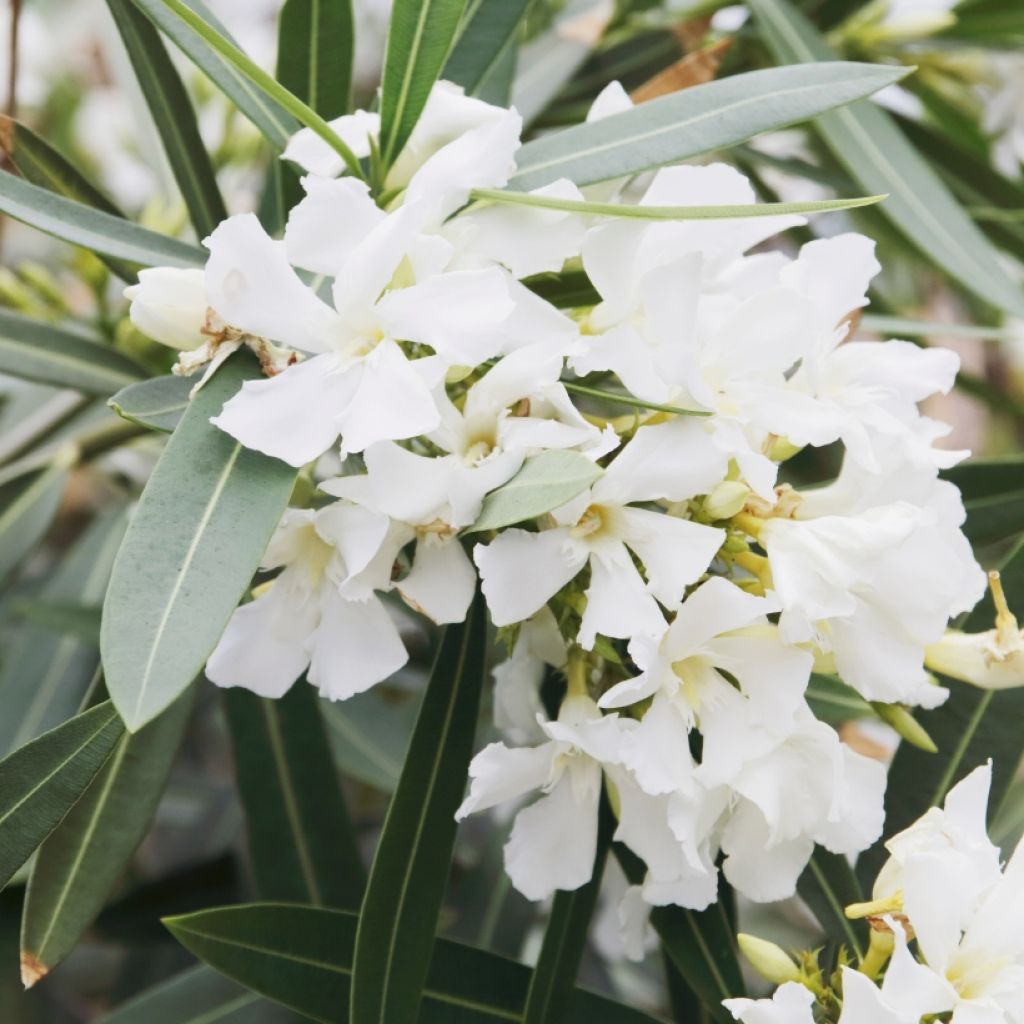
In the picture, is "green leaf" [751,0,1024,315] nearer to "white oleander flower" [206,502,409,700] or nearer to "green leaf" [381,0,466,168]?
"green leaf" [381,0,466,168]

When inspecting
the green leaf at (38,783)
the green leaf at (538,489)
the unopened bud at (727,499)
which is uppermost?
the green leaf at (538,489)

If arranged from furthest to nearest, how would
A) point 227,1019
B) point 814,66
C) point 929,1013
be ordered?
1. point 227,1019
2. point 814,66
3. point 929,1013

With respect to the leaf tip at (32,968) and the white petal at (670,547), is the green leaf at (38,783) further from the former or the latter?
the white petal at (670,547)

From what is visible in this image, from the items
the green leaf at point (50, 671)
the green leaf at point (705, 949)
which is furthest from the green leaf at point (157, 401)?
the green leaf at point (50, 671)

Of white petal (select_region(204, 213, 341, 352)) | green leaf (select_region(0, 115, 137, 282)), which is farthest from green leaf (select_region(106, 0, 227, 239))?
white petal (select_region(204, 213, 341, 352))

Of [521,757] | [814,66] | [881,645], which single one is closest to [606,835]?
[521,757]

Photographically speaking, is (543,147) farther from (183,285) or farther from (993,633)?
(993,633)

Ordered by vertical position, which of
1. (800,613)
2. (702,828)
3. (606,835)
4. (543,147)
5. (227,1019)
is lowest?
(227,1019)
